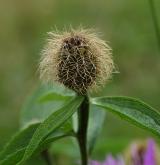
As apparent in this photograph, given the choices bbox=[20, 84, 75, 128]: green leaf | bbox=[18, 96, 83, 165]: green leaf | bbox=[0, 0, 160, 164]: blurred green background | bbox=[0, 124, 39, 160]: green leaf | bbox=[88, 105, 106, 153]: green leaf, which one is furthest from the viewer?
bbox=[0, 0, 160, 164]: blurred green background

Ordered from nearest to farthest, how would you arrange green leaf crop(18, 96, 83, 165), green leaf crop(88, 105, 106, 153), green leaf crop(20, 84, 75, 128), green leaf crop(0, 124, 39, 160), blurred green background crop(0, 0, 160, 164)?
green leaf crop(18, 96, 83, 165), green leaf crop(0, 124, 39, 160), green leaf crop(88, 105, 106, 153), green leaf crop(20, 84, 75, 128), blurred green background crop(0, 0, 160, 164)

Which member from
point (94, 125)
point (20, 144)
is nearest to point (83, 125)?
point (20, 144)

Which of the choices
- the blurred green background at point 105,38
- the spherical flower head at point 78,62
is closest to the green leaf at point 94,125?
the spherical flower head at point 78,62

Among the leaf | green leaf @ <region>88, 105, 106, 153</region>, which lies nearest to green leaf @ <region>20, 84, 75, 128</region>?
green leaf @ <region>88, 105, 106, 153</region>

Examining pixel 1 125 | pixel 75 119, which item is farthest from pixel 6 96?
pixel 75 119

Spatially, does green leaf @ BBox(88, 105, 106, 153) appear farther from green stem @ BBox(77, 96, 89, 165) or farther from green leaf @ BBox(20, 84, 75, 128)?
green stem @ BBox(77, 96, 89, 165)
